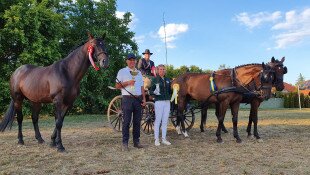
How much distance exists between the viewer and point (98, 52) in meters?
7.82

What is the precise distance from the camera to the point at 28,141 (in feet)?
32.5

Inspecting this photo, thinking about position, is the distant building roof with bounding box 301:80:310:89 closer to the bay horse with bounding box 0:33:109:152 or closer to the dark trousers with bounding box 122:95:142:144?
the dark trousers with bounding box 122:95:142:144

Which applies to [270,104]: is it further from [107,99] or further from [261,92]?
[261,92]

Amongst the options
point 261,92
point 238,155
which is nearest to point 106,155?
point 238,155

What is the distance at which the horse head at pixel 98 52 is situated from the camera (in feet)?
25.3

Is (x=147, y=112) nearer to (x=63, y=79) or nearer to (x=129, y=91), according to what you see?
(x=129, y=91)

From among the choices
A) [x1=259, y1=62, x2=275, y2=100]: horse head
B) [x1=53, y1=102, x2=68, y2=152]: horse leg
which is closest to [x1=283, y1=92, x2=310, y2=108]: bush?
[x1=259, y1=62, x2=275, y2=100]: horse head

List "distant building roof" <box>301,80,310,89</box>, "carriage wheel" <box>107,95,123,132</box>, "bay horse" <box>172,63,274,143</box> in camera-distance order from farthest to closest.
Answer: "distant building roof" <box>301,80,310,89</box>
"carriage wheel" <box>107,95,123,132</box>
"bay horse" <box>172,63,274,143</box>

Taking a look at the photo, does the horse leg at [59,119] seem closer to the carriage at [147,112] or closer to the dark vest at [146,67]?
the carriage at [147,112]

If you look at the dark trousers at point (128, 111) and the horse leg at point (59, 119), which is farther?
the dark trousers at point (128, 111)

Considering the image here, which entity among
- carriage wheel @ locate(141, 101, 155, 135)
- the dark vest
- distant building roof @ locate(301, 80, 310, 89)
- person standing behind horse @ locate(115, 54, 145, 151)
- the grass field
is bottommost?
the grass field

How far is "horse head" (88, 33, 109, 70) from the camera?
7.72m

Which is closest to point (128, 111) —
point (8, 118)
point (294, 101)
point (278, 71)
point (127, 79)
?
point (127, 79)

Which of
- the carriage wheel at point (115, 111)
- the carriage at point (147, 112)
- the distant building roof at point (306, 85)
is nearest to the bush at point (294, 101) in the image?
the carriage at point (147, 112)
